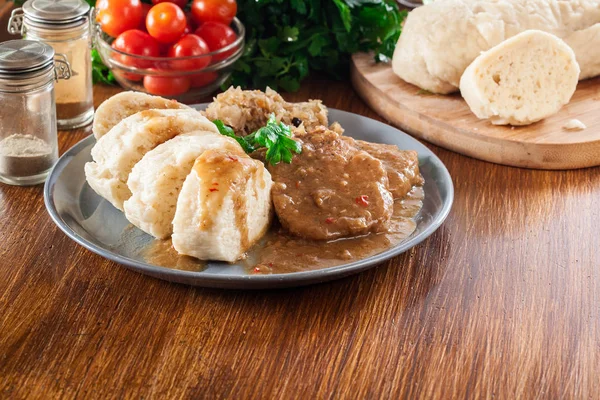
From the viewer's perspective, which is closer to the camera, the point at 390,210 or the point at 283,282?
the point at 283,282

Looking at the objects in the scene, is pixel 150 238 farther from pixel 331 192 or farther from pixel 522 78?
pixel 522 78

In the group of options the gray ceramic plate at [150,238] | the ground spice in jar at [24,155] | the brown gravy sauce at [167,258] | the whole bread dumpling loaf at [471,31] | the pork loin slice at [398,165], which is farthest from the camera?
the whole bread dumpling loaf at [471,31]

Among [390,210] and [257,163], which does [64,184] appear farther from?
[390,210]

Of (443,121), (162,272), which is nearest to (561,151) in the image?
(443,121)

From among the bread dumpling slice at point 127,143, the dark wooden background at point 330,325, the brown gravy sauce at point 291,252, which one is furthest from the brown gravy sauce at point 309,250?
the bread dumpling slice at point 127,143

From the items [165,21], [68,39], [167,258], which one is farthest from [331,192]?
[68,39]

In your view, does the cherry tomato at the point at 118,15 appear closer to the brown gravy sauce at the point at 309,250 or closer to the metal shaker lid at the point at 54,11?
the metal shaker lid at the point at 54,11
